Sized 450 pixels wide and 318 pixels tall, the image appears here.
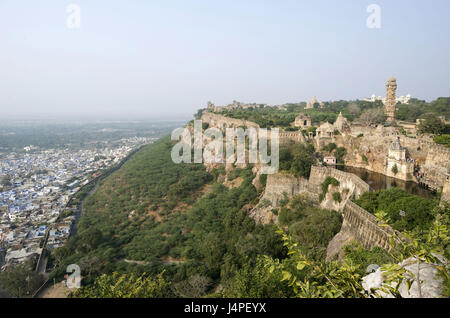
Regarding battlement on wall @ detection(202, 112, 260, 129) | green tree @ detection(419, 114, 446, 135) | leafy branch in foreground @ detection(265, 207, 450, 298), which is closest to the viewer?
leafy branch in foreground @ detection(265, 207, 450, 298)

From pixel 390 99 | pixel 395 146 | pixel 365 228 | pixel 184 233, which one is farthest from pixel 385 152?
pixel 184 233

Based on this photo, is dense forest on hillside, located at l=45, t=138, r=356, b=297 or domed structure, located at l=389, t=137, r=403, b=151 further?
domed structure, located at l=389, t=137, r=403, b=151

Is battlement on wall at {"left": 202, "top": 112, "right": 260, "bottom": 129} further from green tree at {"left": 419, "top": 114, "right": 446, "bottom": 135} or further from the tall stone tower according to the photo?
the tall stone tower

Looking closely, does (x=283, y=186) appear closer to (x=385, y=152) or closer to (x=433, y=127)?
(x=385, y=152)

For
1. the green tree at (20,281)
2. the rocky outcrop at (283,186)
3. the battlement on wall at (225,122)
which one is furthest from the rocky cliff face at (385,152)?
the green tree at (20,281)

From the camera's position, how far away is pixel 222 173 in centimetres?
3020

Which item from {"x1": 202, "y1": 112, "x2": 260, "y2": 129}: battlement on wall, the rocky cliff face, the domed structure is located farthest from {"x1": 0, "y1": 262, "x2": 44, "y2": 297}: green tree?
the domed structure

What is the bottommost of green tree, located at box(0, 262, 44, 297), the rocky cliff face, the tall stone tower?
green tree, located at box(0, 262, 44, 297)

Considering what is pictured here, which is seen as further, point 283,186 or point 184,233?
point 184,233

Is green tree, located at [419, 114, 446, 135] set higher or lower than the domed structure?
higher

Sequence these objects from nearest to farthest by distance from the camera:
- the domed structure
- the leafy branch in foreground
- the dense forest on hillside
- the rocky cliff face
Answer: the leafy branch in foreground < the dense forest on hillside < the rocky cliff face < the domed structure
